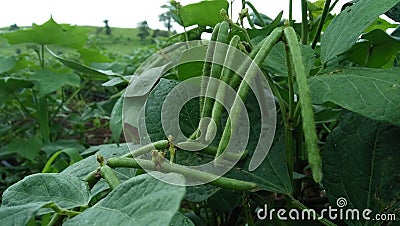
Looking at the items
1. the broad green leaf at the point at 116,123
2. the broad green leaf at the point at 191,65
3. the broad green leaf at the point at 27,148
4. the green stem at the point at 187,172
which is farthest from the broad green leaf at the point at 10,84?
the green stem at the point at 187,172

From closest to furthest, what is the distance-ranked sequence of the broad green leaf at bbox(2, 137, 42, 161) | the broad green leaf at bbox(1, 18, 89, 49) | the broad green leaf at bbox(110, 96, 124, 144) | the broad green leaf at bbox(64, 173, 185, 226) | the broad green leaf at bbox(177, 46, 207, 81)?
the broad green leaf at bbox(64, 173, 185, 226), the broad green leaf at bbox(177, 46, 207, 81), the broad green leaf at bbox(110, 96, 124, 144), the broad green leaf at bbox(1, 18, 89, 49), the broad green leaf at bbox(2, 137, 42, 161)

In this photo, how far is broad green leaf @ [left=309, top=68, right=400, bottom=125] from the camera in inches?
12.6

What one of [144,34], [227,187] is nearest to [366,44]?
[227,187]

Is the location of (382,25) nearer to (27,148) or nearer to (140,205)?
(140,205)

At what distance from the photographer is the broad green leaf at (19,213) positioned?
0.92ft

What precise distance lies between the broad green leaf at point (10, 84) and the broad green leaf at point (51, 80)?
0.07 ft

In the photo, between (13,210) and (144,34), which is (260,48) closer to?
(13,210)

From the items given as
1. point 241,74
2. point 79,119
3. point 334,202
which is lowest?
point 79,119

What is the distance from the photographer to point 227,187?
312 mm

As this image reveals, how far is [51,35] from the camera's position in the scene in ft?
3.51

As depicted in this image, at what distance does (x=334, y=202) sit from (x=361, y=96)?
0.35ft

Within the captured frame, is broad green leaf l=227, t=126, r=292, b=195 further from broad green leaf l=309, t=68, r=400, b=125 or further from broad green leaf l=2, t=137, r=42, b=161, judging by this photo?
broad green leaf l=2, t=137, r=42, b=161
